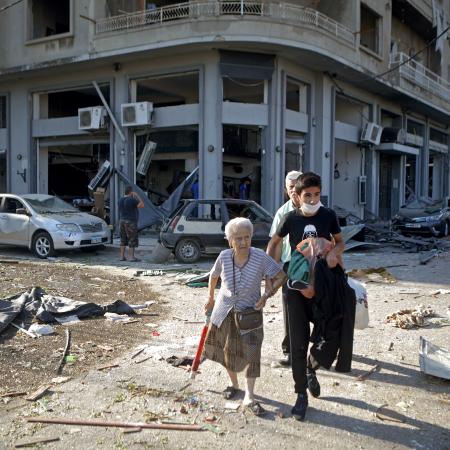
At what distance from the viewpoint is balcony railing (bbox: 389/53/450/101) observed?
23.0 metres

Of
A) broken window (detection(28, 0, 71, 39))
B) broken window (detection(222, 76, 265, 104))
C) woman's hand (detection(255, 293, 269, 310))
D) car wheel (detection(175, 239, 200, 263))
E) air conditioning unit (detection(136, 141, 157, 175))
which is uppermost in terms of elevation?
broken window (detection(28, 0, 71, 39))

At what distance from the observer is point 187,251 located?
12.3 metres

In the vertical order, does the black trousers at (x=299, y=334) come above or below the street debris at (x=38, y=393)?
above

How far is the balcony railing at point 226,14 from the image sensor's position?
16.3 meters

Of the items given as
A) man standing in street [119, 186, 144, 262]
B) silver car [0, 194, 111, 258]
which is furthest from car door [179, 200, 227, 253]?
silver car [0, 194, 111, 258]

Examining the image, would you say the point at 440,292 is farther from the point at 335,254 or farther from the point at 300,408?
the point at 300,408

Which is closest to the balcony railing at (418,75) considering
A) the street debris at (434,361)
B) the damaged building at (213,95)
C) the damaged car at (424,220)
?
the damaged building at (213,95)

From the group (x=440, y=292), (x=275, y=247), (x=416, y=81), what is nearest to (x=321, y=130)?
(x=416, y=81)

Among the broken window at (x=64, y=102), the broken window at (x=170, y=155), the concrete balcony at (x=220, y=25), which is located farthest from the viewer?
the broken window at (x=64, y=102)

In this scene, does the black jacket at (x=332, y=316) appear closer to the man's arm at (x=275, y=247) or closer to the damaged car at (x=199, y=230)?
the man's arm at (x=275, y=247)

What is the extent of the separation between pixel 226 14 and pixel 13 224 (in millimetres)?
8964

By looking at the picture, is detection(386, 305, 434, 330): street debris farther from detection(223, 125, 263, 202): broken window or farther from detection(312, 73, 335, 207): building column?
detection(223, 125, 263, 202): broken window

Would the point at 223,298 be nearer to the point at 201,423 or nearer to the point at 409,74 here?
the point at 201,423

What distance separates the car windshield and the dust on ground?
412cm
